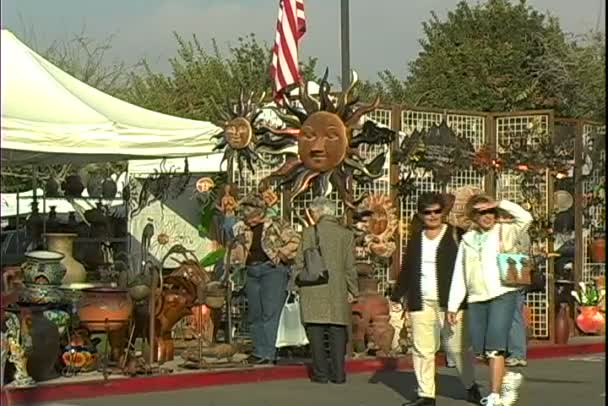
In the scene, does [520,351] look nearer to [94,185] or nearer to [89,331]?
[89,331]

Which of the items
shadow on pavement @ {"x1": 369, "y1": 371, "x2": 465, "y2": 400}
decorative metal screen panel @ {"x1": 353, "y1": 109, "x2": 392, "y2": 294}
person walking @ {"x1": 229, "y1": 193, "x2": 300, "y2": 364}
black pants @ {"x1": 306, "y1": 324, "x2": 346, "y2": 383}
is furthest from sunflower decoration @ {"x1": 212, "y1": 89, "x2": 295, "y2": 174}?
black pants @ {"x1": 306, "y1": 324, "x2": 346, "y2": 383}

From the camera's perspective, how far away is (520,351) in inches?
488

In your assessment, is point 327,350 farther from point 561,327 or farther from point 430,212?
point 561,327

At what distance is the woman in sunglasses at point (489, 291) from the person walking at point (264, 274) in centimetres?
343

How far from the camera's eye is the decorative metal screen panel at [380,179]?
57.0 ft

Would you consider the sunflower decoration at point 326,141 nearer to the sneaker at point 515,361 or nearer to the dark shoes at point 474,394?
the dark shoes at point 474,394

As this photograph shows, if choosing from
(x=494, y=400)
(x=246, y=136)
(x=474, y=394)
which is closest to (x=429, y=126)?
(x=246, y=136)

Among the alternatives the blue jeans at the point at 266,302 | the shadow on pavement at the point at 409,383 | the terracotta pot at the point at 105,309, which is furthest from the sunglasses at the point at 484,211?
the terracotta pot at the point at 105,309

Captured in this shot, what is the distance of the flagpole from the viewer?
1740cm

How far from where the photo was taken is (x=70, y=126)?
15523 mm

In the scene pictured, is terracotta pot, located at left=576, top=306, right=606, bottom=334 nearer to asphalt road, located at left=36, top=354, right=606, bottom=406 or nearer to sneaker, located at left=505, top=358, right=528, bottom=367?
asphalt road, located at left=36, top=354, right=606, bottom=406

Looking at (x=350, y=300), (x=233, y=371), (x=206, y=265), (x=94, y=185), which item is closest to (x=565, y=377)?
(x=350, y=300)

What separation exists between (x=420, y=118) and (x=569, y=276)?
3.66 m

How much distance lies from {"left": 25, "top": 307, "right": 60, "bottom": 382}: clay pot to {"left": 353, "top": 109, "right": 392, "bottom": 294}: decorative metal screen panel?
491 centimetres
